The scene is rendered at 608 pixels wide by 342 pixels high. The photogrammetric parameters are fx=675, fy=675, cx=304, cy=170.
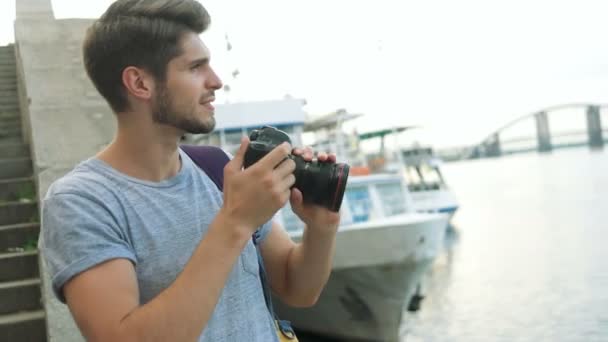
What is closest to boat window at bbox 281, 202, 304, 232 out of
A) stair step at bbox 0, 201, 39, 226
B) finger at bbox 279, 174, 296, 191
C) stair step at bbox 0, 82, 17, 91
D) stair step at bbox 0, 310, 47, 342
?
stair step at bbox 0, 82, 17, 91

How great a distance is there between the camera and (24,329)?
3602 mm

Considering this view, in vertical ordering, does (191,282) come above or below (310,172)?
below

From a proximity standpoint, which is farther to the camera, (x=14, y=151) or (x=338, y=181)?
(x=14, y=151)

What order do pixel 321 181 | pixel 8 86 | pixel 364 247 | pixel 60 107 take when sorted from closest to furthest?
pixel 321 181
pixel 60 107
pixel 8 86
pixel 364 247

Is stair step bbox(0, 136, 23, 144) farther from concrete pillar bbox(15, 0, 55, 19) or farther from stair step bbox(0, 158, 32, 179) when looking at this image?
concrete pillar bbox(15, 0, 55, 19)

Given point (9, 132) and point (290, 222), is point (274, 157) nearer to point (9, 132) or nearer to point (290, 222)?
point (9, 132)

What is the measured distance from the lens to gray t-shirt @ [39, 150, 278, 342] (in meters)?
1.33

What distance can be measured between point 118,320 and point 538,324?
1544cm

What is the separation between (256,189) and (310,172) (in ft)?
0.53

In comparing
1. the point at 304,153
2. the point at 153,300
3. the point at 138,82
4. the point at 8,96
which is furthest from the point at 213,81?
the point at 8,96

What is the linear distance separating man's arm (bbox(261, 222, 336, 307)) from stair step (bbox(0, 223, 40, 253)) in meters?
3.10

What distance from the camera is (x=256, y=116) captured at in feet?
47.6

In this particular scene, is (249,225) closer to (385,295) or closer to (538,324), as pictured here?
(385,295)

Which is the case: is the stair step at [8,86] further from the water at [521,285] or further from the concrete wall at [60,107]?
the water at [521,285]
